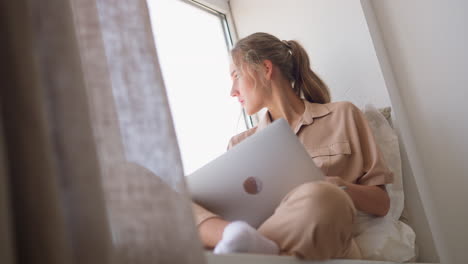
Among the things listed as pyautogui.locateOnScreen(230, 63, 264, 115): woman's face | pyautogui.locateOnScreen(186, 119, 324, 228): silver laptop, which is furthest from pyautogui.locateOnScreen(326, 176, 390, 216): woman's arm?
pyautogui.locateOnScreen(230, 63, 264, 115): woman's face

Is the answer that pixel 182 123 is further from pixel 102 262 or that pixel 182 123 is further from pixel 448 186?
pixel 102 262

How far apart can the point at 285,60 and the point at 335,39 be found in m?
0.34

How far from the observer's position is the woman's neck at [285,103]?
1682 millimetres

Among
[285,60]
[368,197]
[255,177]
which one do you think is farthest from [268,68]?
[255,177]

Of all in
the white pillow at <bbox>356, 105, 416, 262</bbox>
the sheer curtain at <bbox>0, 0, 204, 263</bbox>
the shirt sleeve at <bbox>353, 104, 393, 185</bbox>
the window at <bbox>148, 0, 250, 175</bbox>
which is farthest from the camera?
the window at <bbox>148, 0, 250, 175</bbox>

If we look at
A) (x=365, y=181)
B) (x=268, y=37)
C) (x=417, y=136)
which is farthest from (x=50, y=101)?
(x=417, y=136)

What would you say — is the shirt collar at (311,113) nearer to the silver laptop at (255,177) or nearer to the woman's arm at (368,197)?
the woman's arm at (368,197)

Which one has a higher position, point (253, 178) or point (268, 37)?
point (268, 37)

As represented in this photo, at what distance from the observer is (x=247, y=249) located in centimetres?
69

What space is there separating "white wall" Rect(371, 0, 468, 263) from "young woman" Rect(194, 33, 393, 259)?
15.5 inches

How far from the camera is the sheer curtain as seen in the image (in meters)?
0.42

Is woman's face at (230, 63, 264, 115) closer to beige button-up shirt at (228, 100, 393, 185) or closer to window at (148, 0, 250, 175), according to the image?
beige button-up shirt at (228, 100, 393, 185)

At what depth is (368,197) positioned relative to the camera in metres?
1.29

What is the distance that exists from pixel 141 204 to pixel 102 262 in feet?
0.31
